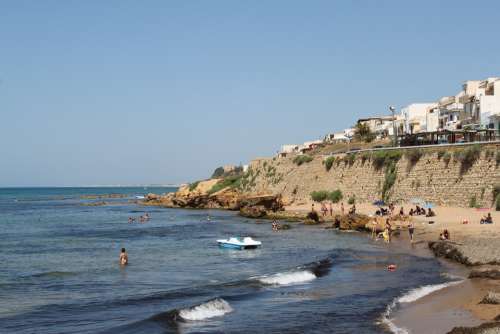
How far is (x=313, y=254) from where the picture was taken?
2903 centimetres

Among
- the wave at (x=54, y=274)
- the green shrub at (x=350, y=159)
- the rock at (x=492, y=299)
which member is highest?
the green shrub at (x=350, y=159)

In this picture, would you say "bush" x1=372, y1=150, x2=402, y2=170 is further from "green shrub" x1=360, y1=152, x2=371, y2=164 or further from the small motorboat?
the small motorboat

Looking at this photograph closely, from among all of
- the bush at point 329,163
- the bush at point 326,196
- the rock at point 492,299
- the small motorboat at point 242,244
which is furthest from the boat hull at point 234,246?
the bush at point 329,163

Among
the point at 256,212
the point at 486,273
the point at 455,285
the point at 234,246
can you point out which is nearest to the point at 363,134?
the point at 256,212

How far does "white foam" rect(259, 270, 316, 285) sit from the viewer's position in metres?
21.4

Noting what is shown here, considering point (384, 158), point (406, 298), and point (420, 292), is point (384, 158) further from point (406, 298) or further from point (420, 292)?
point (406, 298)

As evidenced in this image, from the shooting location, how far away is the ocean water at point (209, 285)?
50.1ft

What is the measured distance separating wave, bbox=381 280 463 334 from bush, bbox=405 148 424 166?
2847cm

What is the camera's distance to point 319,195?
6053cm

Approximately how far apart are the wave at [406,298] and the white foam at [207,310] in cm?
435

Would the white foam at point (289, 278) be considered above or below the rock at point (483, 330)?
below

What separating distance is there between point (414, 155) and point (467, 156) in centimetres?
680

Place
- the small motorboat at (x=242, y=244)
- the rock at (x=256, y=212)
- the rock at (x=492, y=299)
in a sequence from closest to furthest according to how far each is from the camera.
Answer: the rock at (x=492, y=299) < the small motorboat at (x=242, y=244) < the rock at (x=256, y=212)

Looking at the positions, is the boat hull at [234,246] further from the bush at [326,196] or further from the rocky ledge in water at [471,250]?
the bush at [326,196]
